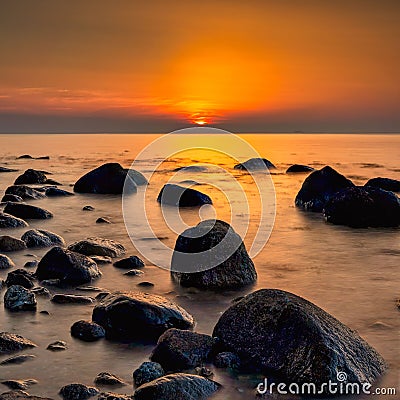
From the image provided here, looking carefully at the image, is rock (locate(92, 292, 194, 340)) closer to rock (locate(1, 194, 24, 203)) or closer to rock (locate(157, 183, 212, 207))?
rock (locate(157, 183, 212, 207))

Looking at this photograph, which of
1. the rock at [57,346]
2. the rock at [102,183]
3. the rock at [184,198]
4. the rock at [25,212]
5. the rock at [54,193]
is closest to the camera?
the rock at [57,346]

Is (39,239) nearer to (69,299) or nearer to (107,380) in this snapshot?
(69,299)

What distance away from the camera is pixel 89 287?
9.86 m

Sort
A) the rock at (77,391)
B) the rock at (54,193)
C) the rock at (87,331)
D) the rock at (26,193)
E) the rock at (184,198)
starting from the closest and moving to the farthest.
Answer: the rock at (77,391), the rock at (87,331), the rock at (184,198), the rock at (26,193), the rock at (54,193)

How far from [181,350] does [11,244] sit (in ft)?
23.1

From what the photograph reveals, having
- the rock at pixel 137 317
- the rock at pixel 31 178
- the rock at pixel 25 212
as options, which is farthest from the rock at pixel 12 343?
the rock at pixel 31 178

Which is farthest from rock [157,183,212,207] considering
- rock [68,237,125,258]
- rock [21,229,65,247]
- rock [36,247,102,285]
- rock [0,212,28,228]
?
rock [36,247,102,285]

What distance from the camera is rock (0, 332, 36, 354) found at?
7.05m

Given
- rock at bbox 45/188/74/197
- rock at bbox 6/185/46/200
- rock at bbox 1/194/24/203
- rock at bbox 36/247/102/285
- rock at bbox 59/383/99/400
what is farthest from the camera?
rock at bbox 45/188/74/197

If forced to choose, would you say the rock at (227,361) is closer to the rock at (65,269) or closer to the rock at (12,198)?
the rock at (65,269)

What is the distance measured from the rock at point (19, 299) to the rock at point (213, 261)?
2.66m

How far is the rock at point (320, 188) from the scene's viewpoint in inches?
808

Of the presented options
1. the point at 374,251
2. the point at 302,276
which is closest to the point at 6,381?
the point at 302,276

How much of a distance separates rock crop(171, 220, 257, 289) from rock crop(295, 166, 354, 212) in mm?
10342
